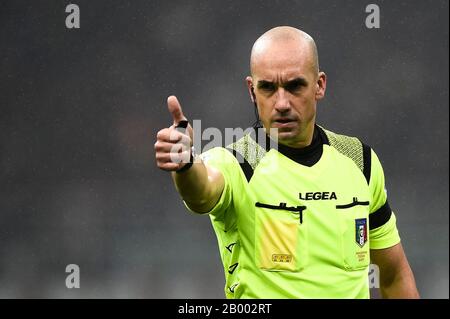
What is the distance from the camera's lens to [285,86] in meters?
2.67

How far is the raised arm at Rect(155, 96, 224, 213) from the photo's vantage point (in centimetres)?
219

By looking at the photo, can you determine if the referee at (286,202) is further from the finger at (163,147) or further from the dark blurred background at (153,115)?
the dark blurred background at (153,115)

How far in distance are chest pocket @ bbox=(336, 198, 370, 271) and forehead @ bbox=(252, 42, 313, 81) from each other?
0.51 metres

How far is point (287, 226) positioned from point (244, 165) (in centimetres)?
27

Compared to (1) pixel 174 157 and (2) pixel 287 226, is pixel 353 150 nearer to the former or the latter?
(2) pixel 287 226

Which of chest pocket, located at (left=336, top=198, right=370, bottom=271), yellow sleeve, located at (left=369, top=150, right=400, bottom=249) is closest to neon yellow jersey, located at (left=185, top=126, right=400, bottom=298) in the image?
chest pocket, located at (left=336, top=198, right=370, bottom=271)

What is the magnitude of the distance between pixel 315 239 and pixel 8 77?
5644 millimetres

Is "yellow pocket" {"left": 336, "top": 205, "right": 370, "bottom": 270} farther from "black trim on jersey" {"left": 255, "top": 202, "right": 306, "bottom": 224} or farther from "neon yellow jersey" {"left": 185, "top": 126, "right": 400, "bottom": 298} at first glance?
"black trim on jersey" {"left": 255, "top": 202, "right": 306, "bottom": 224}

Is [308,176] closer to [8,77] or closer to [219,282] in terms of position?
[219,282]

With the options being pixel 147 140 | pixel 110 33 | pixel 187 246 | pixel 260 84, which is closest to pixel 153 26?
pixel 110 33

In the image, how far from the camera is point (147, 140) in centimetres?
752

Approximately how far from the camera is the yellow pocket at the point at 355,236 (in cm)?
272

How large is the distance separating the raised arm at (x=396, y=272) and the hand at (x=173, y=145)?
3.75ft

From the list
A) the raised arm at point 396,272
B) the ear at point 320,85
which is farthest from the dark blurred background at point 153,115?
the ear at point 320,85
